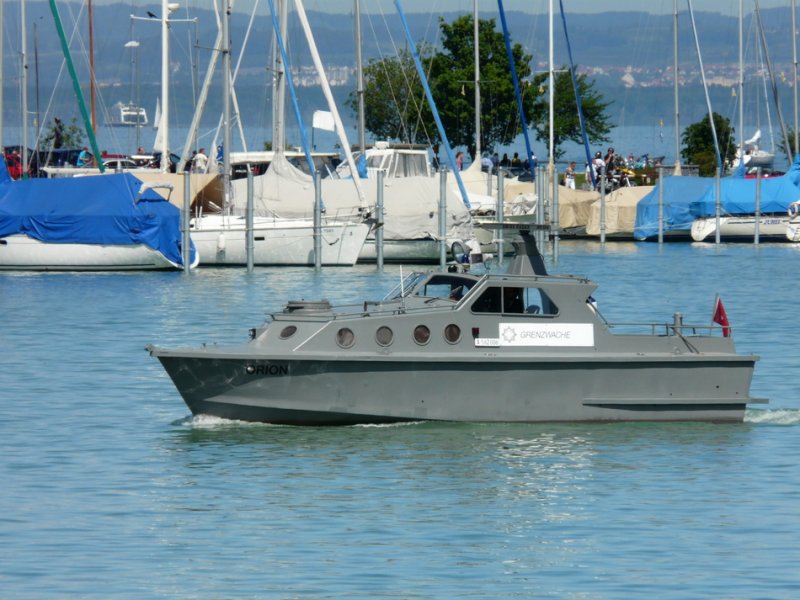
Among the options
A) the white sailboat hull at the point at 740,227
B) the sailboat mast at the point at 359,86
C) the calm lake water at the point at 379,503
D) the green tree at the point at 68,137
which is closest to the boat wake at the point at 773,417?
the calm lake water at the point at 379,503

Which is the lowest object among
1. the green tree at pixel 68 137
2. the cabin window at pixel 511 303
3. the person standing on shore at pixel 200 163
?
the cabin window at pixel 511 303

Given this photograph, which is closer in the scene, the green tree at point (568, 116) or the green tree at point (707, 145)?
the green tree at point (707, 145)

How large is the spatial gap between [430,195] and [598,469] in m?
29.7

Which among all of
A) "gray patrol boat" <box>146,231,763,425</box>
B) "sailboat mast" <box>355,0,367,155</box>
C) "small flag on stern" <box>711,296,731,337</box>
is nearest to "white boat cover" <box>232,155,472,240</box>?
"sailboat mast" <box>355,0,367,155</box>

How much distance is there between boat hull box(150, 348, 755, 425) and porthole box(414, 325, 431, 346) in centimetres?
27

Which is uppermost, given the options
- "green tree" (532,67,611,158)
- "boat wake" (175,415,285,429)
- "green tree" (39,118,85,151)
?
"green tree" (532,67,611,158)

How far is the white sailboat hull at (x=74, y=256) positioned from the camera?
45.8 metres

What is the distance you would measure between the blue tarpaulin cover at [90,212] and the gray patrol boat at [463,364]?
80.2 feet

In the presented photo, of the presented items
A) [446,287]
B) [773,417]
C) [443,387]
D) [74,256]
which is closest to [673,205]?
[74,256]

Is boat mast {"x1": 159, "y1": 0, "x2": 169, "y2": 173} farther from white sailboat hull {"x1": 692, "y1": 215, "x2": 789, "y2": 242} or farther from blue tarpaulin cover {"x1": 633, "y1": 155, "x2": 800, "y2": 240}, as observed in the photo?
white sailboat hull {"x1": 692, "y1": 215, "x2": 789, "y2": 242}

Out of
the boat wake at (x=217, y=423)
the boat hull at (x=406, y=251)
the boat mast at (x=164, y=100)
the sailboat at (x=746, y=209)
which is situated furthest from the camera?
the sailboat at (x=746, y=209)

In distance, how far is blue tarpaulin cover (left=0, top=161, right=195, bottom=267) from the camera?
4516 cm

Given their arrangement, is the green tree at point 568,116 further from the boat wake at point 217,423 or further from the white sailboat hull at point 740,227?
the boat wake at point 217,423

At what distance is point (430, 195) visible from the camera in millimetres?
49281
